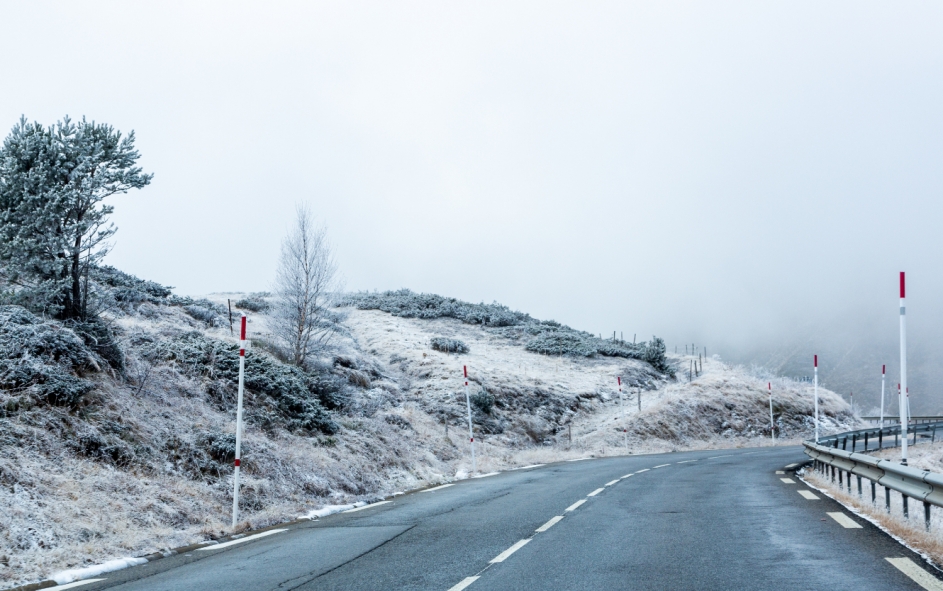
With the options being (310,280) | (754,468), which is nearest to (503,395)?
(310,280)

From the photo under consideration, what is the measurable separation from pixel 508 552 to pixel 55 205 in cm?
1240

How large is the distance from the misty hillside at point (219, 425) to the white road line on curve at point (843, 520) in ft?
27.6

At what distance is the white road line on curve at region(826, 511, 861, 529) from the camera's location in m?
9.20

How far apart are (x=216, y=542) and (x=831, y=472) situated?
44.0 feet

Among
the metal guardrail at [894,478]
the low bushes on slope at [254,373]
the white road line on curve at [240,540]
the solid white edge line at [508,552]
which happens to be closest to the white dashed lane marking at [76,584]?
the white road line on curve at [240,540]

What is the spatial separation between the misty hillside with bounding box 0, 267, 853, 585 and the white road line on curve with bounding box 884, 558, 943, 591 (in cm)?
818

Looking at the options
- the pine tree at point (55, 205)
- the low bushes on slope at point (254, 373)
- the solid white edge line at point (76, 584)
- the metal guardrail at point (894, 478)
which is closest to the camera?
the solid white edge line at point (76, 584)

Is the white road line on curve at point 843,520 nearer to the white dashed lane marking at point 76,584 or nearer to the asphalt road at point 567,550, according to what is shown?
the asphalt road at point 567,550

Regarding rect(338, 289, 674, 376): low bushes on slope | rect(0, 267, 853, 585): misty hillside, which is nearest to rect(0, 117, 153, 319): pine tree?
rect(0, 267, 853, 585): misty hillside

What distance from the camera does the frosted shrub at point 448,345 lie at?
47.3 meters

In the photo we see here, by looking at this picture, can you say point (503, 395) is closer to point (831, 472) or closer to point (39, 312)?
point (831, 472)

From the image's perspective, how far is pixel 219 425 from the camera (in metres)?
15.5

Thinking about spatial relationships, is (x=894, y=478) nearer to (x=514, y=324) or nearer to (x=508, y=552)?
(x=508, y=552)

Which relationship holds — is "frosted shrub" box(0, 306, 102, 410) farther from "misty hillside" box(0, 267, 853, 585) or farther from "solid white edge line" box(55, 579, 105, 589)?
"solid white edge line" box(55, 579, 105, 589)
